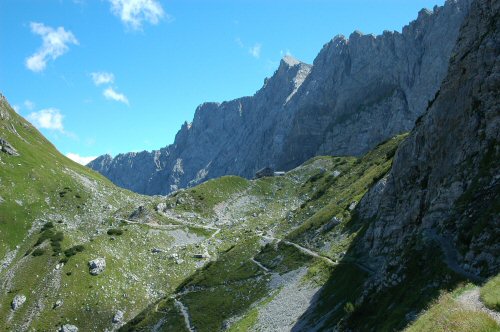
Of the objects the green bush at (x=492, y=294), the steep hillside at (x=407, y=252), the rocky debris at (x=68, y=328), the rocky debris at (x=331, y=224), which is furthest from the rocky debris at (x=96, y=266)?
the green bush at (x=492, y=294)

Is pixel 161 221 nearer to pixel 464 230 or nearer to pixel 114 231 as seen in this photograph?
pixel 114 231

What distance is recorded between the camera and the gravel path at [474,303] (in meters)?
19.9

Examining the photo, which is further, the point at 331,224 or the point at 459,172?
the point at 331,224

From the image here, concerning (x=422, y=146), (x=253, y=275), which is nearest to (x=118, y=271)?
(x=253, y=275)

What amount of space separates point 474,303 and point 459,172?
21375 millimetres

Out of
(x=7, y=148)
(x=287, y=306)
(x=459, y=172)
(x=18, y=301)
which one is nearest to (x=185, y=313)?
(x=287, y=306)

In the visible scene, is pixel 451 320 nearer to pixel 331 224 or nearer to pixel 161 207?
pixel 331 224

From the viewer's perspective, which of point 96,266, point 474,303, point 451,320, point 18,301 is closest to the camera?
point 451,320

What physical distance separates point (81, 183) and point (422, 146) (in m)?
126

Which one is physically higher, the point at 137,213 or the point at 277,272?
the point at 137,213

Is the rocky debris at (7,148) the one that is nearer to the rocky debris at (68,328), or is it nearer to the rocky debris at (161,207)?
the rocky debris at (161,207)

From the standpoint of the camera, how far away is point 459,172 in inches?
1599

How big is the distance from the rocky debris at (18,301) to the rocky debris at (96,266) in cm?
1415

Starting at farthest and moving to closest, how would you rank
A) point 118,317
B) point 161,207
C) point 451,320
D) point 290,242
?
point 161,207, point 290,242, point 118,317, point 451,320
